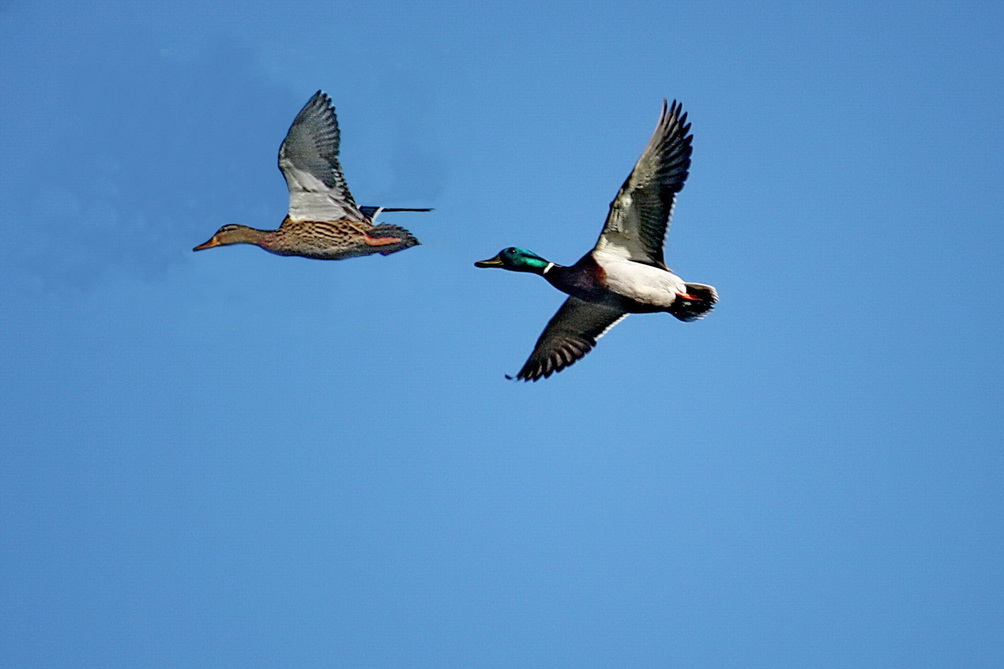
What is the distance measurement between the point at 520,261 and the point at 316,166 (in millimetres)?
2582

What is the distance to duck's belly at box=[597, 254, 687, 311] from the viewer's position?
1395 centimetres

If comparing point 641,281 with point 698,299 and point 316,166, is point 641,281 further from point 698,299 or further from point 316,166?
point 316,166

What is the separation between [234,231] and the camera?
52.3 ft

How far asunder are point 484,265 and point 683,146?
2.92 metres

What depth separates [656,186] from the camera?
1359 centimetres

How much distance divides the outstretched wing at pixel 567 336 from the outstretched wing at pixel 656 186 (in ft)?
5.81

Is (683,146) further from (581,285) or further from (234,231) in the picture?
(234,231)

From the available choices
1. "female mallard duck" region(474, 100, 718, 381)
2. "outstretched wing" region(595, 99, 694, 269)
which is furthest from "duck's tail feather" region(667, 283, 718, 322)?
"outstretched wing" region(595, 99, 694, 269)

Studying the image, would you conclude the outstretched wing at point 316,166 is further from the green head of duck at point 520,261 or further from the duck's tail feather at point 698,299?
the duck's tail feather at point 698,299

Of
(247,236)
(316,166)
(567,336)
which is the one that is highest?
(316,166)

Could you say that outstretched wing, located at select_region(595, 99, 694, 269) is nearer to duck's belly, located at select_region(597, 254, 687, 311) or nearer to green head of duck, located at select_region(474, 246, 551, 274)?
duck's belly, located at select_region(597, 254, 687, 311)

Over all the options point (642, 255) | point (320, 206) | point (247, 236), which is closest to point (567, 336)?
point (642, 255)

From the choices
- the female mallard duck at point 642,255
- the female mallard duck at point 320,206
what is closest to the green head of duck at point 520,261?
the female mallard duck at point 642,255

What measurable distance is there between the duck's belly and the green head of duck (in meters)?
1.11
